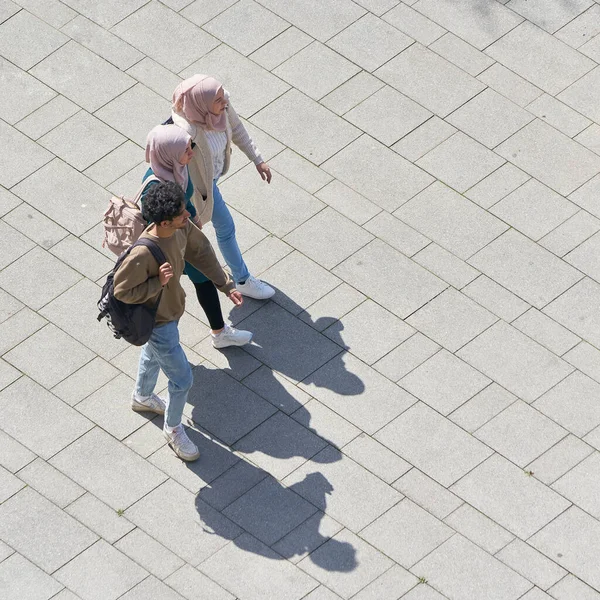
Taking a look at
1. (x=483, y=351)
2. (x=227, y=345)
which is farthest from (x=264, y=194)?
(x=483, y=351)

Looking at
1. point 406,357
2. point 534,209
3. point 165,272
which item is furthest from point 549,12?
point 165,272

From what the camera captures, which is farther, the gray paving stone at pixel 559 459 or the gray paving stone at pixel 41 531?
the gray paving stone at pixel 559 459

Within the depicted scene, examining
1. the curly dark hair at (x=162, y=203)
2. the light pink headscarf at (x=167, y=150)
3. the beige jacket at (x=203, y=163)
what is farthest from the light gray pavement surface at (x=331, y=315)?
the curly dark hair at (x=162, y=203)

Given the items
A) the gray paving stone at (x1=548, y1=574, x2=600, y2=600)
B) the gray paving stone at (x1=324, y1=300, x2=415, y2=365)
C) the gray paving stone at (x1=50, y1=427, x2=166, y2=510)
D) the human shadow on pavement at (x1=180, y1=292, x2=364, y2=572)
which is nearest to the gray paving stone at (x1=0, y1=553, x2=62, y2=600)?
the gray paving stone at (x1=50, y1=427, x2=166, y2=510)

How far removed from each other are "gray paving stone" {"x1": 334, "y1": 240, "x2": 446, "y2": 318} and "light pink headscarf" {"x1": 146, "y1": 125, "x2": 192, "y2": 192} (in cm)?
174

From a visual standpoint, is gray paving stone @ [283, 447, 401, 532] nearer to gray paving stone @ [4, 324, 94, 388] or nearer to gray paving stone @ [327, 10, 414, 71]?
gray paving stone @ [4, 324, 94, 388]

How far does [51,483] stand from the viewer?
8906 millimetres

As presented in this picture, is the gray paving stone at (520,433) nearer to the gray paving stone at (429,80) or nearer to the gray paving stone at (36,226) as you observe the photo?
the gray paving stone at (429,80)

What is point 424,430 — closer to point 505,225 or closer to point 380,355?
point 380,355

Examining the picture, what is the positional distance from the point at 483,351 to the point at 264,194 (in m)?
2.01

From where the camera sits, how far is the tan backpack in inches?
329

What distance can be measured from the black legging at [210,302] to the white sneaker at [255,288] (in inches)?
14.6

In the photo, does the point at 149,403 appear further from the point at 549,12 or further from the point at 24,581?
the point at 549,12

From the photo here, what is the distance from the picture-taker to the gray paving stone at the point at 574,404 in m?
9.22
